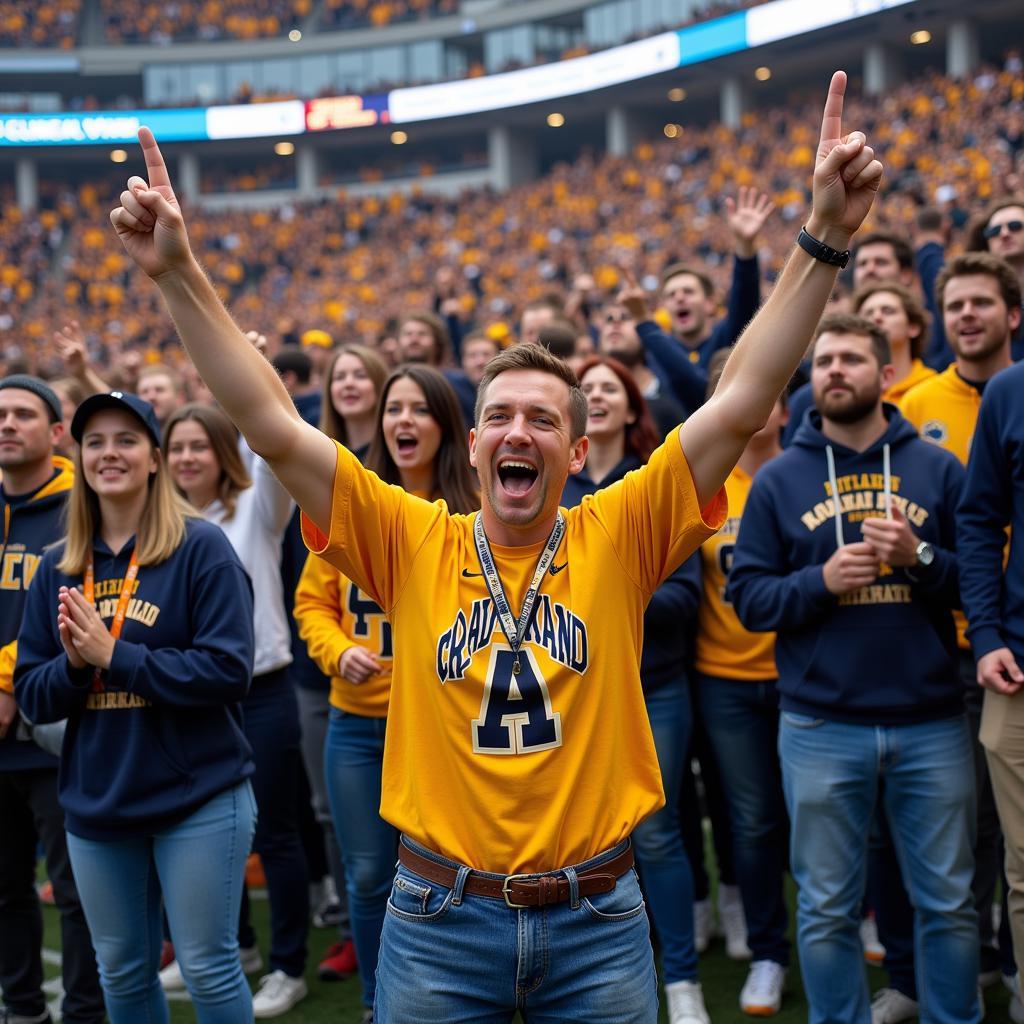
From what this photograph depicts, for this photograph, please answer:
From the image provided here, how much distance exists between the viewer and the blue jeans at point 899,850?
10.7ft

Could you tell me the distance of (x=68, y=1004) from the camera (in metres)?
3.68

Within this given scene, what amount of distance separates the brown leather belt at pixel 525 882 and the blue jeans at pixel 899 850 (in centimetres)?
132

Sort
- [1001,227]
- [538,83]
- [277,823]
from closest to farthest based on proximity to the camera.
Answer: [277,823] → [1001,227] → [538,83]

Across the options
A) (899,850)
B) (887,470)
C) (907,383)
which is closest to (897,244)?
(907,383)

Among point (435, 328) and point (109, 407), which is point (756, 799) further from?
point (435, 328)

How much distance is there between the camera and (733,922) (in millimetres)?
4531

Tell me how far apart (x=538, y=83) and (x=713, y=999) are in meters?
31.4

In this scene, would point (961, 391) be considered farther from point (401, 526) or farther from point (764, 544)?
point (401, 526)

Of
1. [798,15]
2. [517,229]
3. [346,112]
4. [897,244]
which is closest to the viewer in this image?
[897,244]

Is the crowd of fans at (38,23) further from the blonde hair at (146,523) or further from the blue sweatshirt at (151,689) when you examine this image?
the blue sweatshirt at (151,689)

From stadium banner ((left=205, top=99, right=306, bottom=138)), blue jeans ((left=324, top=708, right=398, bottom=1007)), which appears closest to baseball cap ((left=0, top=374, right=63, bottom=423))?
blue jeans ((left=324, top=708, right=398, bottom=1007))

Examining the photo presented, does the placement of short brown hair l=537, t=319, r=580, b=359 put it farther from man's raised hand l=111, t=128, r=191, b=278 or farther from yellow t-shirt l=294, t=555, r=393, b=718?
man's raised hand l=111, t=128, r=191, b=278

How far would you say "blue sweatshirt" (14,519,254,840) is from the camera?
3.08 metres

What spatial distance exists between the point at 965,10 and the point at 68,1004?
1036 inches
